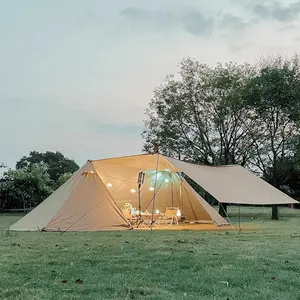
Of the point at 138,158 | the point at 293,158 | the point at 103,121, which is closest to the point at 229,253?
the point at 138,158

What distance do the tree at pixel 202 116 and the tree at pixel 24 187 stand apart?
226 inches

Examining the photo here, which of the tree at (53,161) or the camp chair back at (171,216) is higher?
the tree at (53,161)

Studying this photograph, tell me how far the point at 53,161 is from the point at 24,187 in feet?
60.1

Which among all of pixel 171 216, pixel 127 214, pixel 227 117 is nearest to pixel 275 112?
pixel 227 117

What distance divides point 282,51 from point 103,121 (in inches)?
347

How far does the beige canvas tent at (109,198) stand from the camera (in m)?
9.98

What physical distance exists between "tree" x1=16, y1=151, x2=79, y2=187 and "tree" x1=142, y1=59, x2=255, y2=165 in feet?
60.3

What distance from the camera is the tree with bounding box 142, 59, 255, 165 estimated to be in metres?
17.2

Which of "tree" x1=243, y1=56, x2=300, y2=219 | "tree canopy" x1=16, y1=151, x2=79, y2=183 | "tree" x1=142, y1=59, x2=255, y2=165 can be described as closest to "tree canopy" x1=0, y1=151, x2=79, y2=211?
"tree" x1=142, y1=59, x2=255, y2=165

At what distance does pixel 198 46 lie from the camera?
606 inches

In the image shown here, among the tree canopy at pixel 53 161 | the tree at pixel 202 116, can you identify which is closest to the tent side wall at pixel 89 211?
the tree at pixel 202 116

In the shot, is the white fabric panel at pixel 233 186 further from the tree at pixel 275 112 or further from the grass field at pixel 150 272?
the tree at pixel 275 112

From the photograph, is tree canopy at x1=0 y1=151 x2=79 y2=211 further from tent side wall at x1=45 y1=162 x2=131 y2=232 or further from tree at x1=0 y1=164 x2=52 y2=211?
tent side wall at x1=45 y1=162 x2=131 y2=232

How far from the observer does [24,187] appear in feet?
64.6
